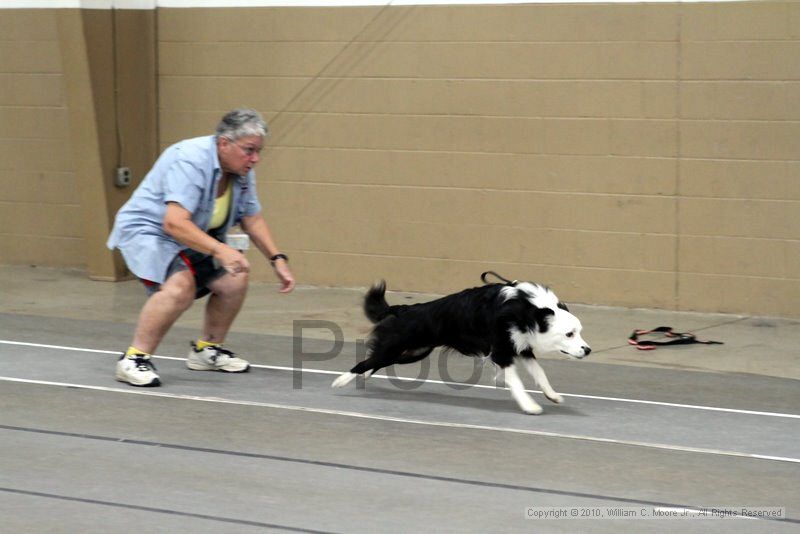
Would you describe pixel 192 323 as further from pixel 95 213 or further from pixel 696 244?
pixel 696 244

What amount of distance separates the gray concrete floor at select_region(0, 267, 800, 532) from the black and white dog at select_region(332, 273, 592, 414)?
26 cm

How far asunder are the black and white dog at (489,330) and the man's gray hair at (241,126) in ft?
3.84

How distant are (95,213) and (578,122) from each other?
4.86 meters

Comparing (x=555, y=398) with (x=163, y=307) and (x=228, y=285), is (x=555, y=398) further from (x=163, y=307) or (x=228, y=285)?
(x=163, y=307)

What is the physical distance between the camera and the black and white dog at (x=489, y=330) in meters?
6.96

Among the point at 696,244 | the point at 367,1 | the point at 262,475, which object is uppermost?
the point at 367,1

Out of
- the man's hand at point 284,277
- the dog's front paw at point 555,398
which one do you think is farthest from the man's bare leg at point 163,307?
the dog's front paw at point 555,398

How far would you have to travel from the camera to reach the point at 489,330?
705cm

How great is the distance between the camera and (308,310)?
440 inches

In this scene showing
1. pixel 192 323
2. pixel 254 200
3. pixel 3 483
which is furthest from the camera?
pixel 192 323

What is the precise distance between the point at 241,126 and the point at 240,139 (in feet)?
0.25

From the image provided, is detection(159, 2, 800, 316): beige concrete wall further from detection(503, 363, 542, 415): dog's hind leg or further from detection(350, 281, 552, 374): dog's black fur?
detection(503, 363, 542, 415): dog's hind leg

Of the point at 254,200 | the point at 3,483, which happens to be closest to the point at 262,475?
the point at 3,483

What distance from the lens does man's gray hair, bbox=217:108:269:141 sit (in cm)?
739
